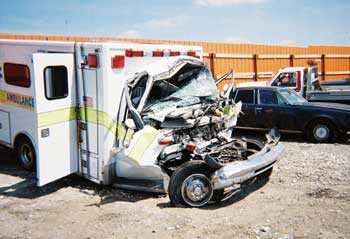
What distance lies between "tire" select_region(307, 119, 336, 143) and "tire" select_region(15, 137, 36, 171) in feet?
23.0

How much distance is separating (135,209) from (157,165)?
2.65 ft

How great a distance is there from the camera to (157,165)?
6.87m

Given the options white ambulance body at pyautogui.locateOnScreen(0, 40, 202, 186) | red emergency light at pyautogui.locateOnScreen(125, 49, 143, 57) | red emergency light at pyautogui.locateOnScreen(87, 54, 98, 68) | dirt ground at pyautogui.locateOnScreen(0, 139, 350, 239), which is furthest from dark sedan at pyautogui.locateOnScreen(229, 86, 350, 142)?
red emergency light at pyautogui.locateOnScreen(87, 54, 98, 68)

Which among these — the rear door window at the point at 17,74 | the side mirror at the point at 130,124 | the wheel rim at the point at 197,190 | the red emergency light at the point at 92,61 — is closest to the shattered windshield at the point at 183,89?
the side mirror at the point at 130,124

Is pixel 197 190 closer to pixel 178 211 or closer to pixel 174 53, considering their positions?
pixel 178 211

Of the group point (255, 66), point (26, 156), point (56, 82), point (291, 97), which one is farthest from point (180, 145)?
point (255, 66)

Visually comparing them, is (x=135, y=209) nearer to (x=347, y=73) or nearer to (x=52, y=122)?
(x=52, y=122)

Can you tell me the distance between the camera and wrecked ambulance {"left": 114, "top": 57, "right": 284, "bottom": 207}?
21.1ft

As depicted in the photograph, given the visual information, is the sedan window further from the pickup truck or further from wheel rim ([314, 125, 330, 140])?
the pickup truck

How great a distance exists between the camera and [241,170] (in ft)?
21.0

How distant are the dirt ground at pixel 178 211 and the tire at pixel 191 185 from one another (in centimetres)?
16

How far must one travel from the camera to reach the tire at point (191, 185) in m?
6.35

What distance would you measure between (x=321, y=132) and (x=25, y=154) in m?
7.33

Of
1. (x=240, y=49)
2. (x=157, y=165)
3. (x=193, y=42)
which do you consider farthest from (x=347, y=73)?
(x=157, y=165)
